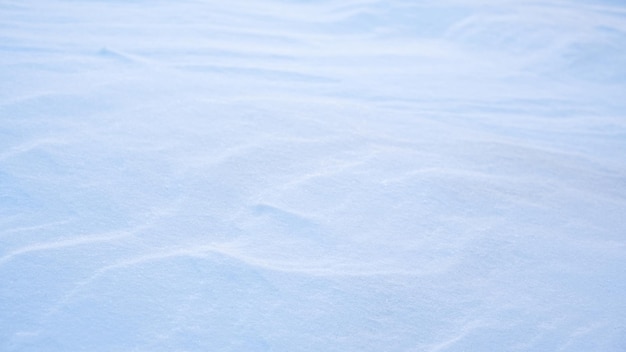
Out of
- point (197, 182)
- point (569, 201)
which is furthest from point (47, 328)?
point (569, 201)

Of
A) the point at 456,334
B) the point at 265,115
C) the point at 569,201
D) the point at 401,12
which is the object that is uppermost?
the point at 401,12

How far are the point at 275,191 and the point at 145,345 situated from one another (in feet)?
2.25

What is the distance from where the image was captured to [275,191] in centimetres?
185

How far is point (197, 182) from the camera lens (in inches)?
73.2

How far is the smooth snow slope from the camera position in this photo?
55.4 inches

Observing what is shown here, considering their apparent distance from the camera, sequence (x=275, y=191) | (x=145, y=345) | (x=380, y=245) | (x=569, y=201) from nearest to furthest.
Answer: (x=145, y=345)
(x=380, y=245)
(x=275, y=191)
(x=569, y=201)

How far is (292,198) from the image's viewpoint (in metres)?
1.83

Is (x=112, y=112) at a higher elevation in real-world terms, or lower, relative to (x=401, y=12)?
lower

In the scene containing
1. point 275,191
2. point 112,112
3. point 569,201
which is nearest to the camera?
point 275,191

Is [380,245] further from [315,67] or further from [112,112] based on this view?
[315,67]

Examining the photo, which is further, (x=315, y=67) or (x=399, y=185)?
(x=315, y=67)

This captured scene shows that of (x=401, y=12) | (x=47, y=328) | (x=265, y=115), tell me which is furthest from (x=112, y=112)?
(x=401, y=12)

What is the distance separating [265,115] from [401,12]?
2205 millimetres

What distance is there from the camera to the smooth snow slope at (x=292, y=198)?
4.61ft
